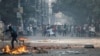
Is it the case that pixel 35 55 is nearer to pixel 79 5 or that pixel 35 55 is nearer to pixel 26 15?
pixel 26 15

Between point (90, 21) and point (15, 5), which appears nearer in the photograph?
point (15, 5)

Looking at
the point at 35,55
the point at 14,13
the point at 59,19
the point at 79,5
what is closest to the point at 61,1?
the point at 79,5

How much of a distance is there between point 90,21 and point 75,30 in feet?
42.3

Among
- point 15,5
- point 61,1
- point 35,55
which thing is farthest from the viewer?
point 61,1

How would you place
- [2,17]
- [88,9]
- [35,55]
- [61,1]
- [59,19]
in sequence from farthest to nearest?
1. [59,19]
2. [61,1]
3. [88,9]
4. [2,17]
5. [35,55]

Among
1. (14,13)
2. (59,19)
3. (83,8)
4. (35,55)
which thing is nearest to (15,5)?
(14,13)

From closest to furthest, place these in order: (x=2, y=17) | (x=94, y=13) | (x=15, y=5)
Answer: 1. (x=2, y=17)
2. (x=15, y=5)
3. (x=94, y=13)

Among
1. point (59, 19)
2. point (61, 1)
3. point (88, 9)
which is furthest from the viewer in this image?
point (59, 19)

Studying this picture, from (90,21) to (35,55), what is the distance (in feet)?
188

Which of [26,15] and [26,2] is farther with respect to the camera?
[26,2]

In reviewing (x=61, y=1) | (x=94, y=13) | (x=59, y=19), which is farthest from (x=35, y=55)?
(x=59, y=19)

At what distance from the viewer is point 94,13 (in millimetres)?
79062

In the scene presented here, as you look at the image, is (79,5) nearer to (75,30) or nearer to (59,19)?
(75,30)

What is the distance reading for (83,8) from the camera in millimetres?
87375
